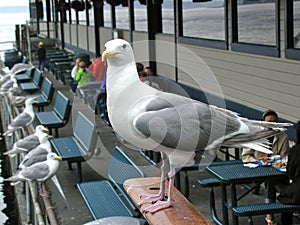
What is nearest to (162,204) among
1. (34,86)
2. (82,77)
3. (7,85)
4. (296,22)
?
(296,22)

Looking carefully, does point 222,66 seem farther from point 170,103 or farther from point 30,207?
point 170,103

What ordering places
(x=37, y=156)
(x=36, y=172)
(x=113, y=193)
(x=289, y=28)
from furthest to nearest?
→ (x=37, y=156) < (x=289, y=28) < (x=36, y=172) < (x=113, y=193)

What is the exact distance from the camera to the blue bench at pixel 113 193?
229 inches

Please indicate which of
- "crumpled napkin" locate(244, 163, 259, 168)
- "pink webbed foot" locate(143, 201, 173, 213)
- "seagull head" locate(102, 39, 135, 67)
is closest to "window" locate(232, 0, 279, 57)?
"crumpled napkin" locate(244, 163, 259, 168)

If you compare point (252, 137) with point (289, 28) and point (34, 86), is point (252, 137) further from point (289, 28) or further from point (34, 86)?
point (34, 86)

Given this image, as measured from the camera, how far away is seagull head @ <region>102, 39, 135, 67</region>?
3045 millimetres

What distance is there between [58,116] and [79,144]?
262 centimetres

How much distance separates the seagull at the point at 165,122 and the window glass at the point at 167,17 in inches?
363

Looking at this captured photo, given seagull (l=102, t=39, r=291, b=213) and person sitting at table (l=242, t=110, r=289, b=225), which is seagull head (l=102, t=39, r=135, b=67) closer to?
seagull (l=102, t=39, r=291, b=213)

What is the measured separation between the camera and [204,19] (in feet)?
36.3

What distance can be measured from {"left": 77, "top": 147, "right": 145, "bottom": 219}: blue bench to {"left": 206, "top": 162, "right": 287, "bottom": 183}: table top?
0.71 m

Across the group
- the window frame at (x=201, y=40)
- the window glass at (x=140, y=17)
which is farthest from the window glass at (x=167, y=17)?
the window glass at (x=140, y=17)

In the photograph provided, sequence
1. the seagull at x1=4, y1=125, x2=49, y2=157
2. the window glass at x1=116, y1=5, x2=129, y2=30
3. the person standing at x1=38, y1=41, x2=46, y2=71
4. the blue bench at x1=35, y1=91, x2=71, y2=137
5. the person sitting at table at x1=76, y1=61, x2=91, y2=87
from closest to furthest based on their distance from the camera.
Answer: the seagull at x1=4, y1=125, x2=49, y2=157
the blue bench at x1=35, y1=91, x2=71, y2=137
the person sitting at table at x1=76, y1=61, x2=91, y2=87
the window glass at x1=116, y1=5, x2=129, y2=30
the person standing at x1=38, y1=41, x2=46, y2=71

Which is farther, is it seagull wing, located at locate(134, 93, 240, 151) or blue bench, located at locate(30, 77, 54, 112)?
blue bench, located at locate(30, 77, 54, 112)
